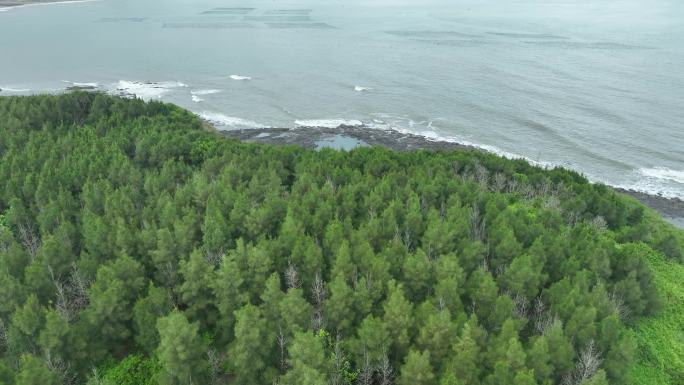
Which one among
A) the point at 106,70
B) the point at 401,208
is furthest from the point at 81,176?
the point at 106,70

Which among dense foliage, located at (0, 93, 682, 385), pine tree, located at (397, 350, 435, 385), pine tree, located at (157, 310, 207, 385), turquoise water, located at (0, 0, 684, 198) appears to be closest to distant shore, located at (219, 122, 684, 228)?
turquoise water, located at (0, 0, 684, 198)

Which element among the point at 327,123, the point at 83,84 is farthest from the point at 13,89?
the point at 327,123

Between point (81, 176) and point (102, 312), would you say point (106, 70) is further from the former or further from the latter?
point (102, 312)

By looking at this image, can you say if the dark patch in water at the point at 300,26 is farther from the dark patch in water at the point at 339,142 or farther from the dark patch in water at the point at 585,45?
the dark patch in water at the point at 339,142

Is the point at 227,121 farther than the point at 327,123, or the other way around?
the point at 227,121

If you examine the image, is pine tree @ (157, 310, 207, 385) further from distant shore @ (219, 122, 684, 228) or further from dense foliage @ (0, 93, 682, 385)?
distant shore @ (219, 122, 684, 228)

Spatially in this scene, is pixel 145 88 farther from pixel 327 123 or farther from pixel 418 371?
pixel 418 371

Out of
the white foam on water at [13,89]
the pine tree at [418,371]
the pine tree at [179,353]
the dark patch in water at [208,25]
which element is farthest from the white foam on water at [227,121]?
the dark patch in water at [208,25]
